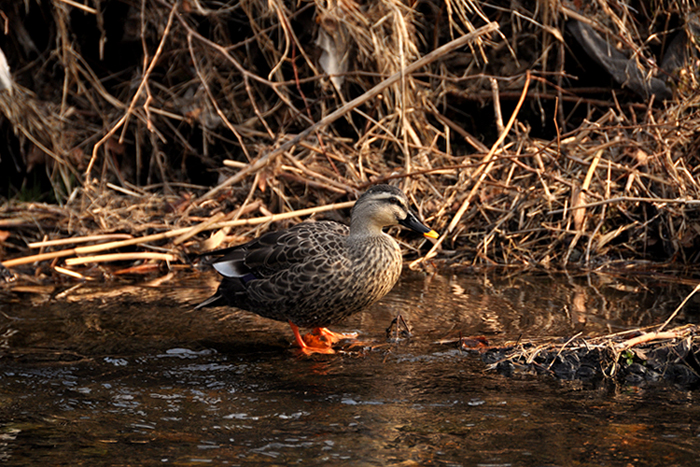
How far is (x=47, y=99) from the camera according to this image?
764cm

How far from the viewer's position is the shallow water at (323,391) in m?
2.88

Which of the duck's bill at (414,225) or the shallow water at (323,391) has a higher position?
the duck's bill at (414,225)

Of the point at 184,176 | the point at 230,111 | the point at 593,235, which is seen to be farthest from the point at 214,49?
the point at 593,235

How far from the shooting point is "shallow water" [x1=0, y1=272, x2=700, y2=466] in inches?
113

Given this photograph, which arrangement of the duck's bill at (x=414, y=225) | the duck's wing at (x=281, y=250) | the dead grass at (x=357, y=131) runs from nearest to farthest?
the duck's wing at (x=281, y=250)
the duck's bill at (x=414, y=225)
the dead grass at (x=357, y=131)

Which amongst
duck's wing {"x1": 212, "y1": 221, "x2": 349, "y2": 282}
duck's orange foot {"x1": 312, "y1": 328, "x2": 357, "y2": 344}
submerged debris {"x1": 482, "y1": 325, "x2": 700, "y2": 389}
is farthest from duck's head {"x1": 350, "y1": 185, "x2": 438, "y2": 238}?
submerged debris {"x1": 482, "y1": 325, "x2": 700, "y2": 389}

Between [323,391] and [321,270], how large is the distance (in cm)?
78

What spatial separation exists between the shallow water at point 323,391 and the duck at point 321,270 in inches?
8.1

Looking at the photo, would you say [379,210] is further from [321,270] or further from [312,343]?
[312,343]

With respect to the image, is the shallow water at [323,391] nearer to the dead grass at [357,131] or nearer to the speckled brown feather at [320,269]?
the speckled brown feather at [320,269]

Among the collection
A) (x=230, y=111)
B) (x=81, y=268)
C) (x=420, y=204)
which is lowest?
(x=81, y=268)

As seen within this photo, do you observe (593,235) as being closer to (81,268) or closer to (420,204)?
(420,204)

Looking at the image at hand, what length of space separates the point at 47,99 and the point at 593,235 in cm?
511

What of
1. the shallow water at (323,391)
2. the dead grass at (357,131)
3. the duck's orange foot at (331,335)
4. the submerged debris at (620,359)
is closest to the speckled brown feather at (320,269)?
the duck's orange foot at (331,335)
